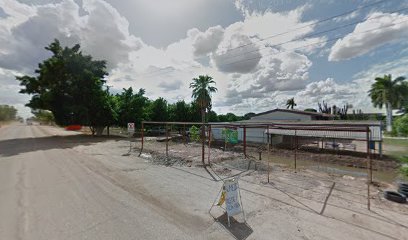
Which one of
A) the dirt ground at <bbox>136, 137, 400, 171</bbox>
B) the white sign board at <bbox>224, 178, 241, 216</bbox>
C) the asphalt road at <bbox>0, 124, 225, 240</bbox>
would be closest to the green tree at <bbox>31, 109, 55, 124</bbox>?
the dirt ground at <bbox>136, 137, 400, 171</bbox>

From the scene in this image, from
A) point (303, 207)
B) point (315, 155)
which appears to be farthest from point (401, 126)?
point (315, 155)

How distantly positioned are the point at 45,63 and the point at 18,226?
23882 mm

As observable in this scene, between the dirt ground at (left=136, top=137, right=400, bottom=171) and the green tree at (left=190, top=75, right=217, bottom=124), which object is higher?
the green tree at (left=190, top=75, right=217, bottom=124)

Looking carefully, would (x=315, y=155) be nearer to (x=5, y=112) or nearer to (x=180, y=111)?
(x=180, y=111)

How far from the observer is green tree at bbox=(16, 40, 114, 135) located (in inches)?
890

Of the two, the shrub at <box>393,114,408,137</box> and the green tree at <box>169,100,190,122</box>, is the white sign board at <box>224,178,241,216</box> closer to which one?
the shrub at <box>393,114,408,137</box>

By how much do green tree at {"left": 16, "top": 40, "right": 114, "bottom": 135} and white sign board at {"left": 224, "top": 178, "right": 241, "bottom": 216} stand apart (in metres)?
23.3

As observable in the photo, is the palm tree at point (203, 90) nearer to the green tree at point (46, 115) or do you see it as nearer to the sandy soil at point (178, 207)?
the sandy soil at point (178, 207)

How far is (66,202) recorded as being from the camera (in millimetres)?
5344

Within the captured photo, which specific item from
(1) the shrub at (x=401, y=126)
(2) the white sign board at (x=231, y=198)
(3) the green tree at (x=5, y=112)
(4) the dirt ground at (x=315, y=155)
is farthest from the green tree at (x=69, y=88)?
(3) the green tree at (x=5, y=112)

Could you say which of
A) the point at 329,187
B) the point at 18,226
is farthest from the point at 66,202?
the point at 329,187

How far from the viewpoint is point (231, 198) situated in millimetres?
4750

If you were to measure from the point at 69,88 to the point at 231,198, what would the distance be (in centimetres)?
2520

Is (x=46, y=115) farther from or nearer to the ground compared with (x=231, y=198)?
farther from the ground
